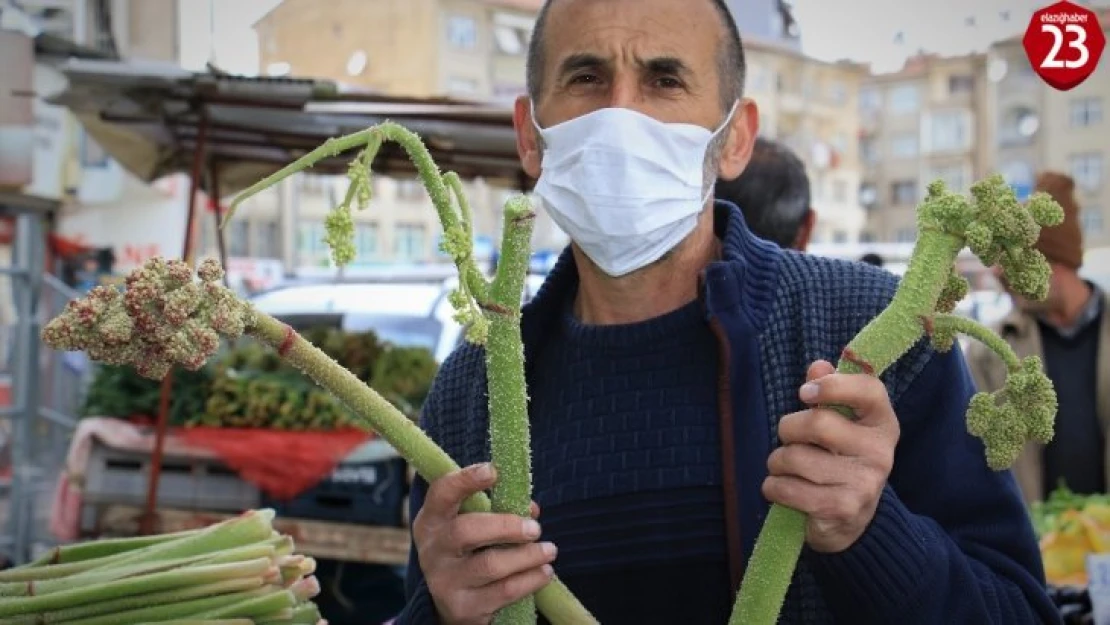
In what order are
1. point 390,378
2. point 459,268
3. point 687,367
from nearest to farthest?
point 459,268 < point 687,367 < point 390,378

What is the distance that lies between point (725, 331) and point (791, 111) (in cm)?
5931

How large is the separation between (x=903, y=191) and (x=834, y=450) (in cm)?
6937

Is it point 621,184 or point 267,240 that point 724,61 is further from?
point 267,240

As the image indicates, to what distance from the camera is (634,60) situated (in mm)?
1919

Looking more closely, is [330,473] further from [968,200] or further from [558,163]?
[968,200]

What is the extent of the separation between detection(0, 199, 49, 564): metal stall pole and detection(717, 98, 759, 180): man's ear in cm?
691

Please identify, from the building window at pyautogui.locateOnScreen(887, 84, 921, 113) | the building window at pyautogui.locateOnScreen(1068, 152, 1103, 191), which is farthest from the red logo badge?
the building window at pyautogui.locateOnScreen(887, 84, 921, 113)

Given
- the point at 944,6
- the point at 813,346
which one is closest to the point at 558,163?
the point at 813,346

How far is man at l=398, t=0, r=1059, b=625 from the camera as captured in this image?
1.62m

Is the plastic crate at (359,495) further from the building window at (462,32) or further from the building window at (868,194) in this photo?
the building window at (868,194)

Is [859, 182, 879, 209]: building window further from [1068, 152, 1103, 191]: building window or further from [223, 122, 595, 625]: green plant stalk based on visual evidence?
[223, 122, 595, 625]: green plant stalk

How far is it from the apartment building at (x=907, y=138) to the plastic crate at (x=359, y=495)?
2309 inches

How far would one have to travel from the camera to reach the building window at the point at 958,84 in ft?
210

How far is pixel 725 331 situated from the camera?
74.1 inches
